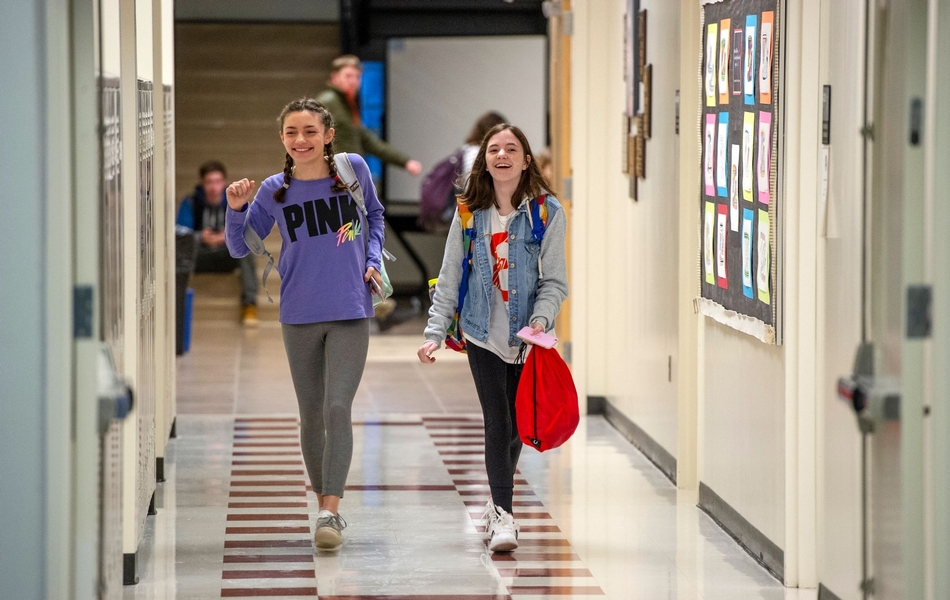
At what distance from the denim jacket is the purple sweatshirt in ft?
0.86

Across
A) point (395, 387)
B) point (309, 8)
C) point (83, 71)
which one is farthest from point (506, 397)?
point (309, 8)

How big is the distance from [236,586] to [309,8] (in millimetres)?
10643

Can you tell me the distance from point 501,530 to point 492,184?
1212 mm

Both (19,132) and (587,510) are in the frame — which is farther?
(587,510)

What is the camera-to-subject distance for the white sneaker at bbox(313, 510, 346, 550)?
484 cm

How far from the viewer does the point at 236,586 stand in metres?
4.43

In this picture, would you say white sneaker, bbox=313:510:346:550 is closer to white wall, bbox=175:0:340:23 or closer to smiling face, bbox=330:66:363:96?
smiling face, bbox=330:66:363:96

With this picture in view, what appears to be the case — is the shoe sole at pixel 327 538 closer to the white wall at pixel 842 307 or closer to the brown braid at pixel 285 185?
the brown braid at pixel 285 185

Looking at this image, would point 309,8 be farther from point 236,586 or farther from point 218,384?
point 236,586

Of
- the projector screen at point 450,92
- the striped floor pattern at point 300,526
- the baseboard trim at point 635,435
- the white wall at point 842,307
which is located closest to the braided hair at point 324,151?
the striped floor pattern at point 300,526

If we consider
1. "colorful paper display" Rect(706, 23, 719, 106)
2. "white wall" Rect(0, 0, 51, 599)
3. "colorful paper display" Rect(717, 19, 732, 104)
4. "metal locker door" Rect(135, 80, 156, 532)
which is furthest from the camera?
"colorful paper display" Rect(706, 23, 719, 106)

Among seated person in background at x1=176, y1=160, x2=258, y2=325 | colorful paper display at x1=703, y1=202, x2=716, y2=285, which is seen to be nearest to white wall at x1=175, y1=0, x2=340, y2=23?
seated person in background at x1=176, y1=160, x2=258, y2=325

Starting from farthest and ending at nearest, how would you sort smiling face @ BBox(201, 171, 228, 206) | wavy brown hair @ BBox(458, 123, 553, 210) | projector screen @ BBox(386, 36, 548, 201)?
projector screen @ BBox(386, 36, 548, 201) → smiling face @ BBox(201, 171, 228, 206) → wavy brown hair @ BBox(458, 123, 553, 210)

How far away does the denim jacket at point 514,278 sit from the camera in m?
4.83
